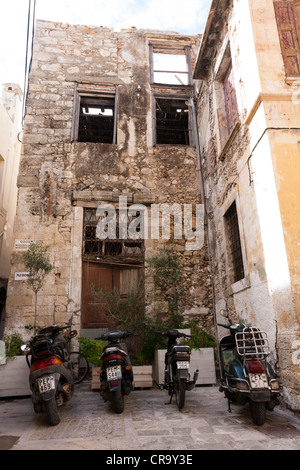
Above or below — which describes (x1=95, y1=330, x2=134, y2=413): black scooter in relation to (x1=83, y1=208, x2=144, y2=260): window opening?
below

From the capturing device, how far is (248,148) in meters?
5.23

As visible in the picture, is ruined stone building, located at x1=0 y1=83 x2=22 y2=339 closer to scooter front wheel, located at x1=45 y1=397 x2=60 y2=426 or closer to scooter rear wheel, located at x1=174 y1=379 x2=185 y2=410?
scooter front wheel, located at x1=45 y1=397 x2=60 y2=426

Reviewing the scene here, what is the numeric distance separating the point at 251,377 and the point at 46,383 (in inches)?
84.0

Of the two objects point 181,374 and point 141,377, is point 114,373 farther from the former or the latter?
point 141,377

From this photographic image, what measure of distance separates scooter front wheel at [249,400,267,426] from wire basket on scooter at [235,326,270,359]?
1.48 ft

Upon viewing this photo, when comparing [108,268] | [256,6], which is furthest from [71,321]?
[256,6]

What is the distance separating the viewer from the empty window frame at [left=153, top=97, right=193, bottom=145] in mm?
9047

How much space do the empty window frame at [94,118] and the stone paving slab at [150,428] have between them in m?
6.13

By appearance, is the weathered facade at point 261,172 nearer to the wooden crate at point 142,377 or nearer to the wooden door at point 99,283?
the wooden crate at point 142,377

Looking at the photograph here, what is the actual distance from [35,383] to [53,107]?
6.82 metres

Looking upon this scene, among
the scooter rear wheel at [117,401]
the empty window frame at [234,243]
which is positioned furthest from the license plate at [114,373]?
the empty window frame at [234,243]

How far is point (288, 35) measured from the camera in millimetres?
5086

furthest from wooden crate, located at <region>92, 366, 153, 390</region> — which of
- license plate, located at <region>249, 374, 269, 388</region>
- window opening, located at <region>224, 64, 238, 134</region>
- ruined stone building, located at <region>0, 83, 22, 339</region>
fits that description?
ruined stone building, located at <region>0, 83, 22, 339</region>

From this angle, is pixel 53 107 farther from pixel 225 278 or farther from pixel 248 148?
pixel 225 278
